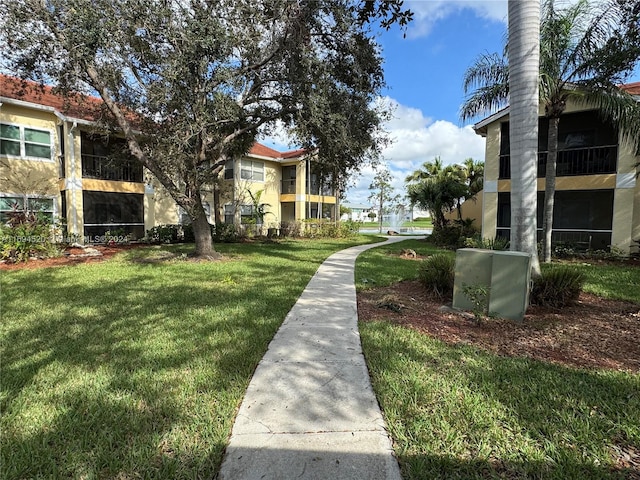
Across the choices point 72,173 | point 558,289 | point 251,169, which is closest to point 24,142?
point 72,173

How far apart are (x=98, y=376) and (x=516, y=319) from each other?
5823 mm

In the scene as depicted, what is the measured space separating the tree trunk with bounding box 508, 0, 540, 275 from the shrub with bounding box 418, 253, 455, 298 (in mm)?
1336

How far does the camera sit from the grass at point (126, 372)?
94.4 inches

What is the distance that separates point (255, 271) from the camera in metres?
10.0

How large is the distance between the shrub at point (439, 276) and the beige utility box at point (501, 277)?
43.2 inches

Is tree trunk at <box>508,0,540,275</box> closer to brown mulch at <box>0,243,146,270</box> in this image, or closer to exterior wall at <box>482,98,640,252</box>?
Answer: exterior wall at <box>482,98,640,252</box>

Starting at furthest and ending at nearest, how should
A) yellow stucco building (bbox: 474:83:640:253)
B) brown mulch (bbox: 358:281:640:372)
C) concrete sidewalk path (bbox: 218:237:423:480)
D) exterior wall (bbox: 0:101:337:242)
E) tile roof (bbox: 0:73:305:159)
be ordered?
exterior wall (bbox: 0:101:337:242) → yellow stucco building (bbox: 474:83:640:253) → tile roof (bbox: 0:73:305:159) → brown mulch (bbox: 358:281:640:372) → concrete sidewalk path (bbox: 218:237:423:480)

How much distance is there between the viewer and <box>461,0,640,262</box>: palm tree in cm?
878

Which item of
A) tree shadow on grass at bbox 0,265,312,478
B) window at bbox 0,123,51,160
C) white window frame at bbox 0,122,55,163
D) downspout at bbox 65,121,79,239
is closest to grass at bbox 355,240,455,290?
tree shadow on grass at bbox 0,265,312,478

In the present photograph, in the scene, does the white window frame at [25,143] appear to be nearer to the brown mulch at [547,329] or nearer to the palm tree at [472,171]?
the brown mulch at [547,329]

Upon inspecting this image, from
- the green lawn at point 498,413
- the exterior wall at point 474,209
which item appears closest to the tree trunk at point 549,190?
the green lawn at point 498,413

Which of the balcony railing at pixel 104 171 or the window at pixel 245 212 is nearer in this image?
the balcony railing at pixel 104 171

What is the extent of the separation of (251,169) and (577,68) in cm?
1984

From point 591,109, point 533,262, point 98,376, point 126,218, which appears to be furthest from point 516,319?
point 126,218
